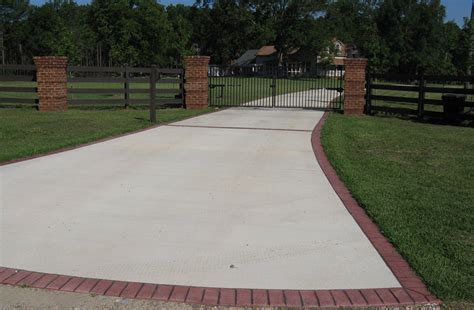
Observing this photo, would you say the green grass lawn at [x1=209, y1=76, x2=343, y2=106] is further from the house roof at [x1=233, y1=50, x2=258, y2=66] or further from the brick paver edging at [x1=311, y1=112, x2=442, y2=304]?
the house roof at [x1=233, y1=50, x2=258, y2=66]

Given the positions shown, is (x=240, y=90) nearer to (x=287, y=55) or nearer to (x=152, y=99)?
(x=152, y=99)

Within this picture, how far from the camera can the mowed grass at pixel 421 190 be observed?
13.6 feet

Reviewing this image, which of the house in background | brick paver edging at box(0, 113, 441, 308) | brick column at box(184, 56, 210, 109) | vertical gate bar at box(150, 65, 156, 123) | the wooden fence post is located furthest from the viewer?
the house in background

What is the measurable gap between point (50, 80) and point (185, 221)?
13308mm

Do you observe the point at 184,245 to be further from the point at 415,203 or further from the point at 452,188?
the point at 452,188

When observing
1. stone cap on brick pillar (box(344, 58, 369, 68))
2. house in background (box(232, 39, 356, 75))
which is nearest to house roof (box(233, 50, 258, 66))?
house in background (box(232, 39, 356, 75))

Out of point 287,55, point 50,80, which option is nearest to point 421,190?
point 50,80

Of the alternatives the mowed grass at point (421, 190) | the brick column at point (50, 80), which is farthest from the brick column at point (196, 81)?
the mowed grass at point (421, 190)

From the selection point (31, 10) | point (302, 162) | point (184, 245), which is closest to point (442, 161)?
point (302, 162)

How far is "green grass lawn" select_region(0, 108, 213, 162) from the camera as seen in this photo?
928 cm

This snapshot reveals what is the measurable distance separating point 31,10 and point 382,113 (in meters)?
81.0

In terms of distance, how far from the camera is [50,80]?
55.2ft

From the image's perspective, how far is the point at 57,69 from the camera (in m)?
16.9

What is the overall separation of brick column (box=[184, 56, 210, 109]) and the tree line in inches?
1793
